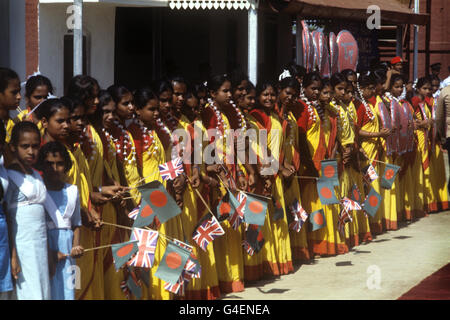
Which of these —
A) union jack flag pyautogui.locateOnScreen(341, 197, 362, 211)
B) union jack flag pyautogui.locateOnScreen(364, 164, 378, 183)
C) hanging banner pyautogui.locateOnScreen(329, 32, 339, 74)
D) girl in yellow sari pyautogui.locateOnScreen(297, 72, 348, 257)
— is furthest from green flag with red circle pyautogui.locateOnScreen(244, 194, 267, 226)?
hanging banner pyautogui.locateOnScreen(329, 32, 339, 74)

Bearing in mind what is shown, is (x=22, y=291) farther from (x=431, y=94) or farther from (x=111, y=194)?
(x=431, y=94)

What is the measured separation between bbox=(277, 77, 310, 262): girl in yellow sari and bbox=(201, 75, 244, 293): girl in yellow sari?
1013 millimetres

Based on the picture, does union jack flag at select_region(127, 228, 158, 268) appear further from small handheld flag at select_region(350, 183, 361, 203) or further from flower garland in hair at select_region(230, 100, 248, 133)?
small handheld flag at select_region(350, 183, 361, 203)

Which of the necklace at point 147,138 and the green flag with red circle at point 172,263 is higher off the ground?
the necklace at point 147,138

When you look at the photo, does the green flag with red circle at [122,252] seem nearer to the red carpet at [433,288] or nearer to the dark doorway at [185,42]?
the red carpet at [433,288]

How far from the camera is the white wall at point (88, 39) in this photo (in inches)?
415

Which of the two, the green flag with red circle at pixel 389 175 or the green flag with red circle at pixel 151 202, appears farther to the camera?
the green flag with red circle at pixel 389 175

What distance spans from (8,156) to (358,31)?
8.90m

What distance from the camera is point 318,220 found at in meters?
8.90

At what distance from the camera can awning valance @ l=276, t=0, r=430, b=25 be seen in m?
10.1

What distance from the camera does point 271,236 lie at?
26.6 ft

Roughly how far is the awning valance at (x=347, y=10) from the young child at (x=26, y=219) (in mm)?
5149

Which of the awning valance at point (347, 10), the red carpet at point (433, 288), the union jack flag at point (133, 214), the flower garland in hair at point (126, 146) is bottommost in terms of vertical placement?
the red carpet at point (433, 288)

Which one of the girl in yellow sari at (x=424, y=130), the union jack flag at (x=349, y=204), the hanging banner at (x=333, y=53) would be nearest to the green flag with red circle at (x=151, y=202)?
the union jack flag at (x=349, y=204)
